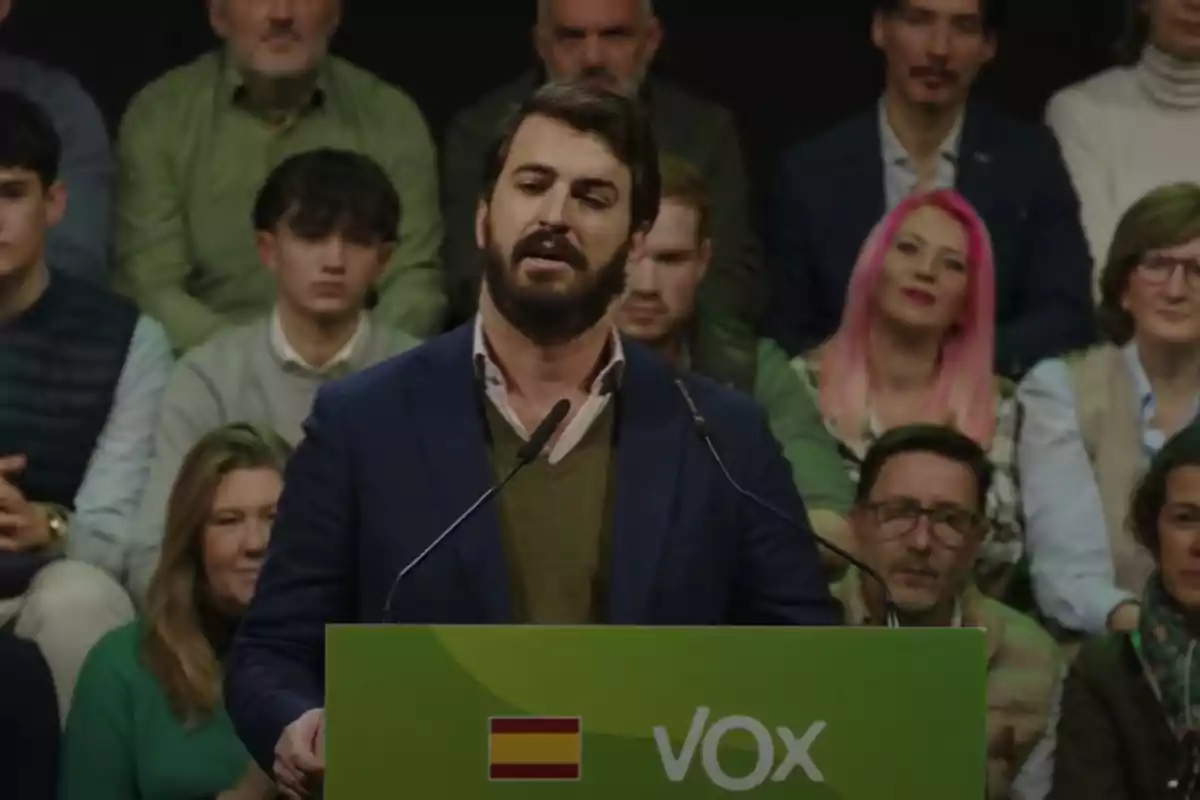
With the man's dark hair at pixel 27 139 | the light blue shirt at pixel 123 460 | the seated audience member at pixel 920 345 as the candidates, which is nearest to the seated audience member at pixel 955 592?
the seated audience member at pixel 920 345

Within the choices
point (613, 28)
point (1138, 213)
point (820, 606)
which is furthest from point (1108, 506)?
point (820, 606)

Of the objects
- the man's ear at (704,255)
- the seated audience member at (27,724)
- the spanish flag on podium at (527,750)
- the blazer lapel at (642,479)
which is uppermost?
the man's ear at (704,255)

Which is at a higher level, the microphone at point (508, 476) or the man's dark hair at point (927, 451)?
the man's dark hair at point (927, 451)

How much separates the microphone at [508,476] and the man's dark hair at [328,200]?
129 centimetres

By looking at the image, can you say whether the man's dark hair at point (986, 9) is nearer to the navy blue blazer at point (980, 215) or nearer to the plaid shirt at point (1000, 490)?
the navy blue blazer at point (980, 215)

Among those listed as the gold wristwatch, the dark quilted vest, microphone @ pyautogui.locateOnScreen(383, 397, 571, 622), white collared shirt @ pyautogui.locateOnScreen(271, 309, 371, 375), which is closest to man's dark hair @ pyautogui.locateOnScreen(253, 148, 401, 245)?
white collared shirt @ pyautogui.locateOnScreen(271, 309, 371, 375)

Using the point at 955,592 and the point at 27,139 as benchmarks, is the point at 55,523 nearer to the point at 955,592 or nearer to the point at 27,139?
the point at 27,139

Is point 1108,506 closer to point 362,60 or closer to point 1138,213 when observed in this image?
point 1138,213

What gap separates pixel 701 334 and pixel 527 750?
158cm

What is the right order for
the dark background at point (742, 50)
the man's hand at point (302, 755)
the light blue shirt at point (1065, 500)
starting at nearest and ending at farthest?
the man's hand at point (302, 755)
the light blue shirt at point (1065, 500)
the dark background at point (742, 50)

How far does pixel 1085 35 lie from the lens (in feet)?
12.4

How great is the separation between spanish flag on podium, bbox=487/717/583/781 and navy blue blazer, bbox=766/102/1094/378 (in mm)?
1750

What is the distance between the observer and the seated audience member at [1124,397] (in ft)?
10.1

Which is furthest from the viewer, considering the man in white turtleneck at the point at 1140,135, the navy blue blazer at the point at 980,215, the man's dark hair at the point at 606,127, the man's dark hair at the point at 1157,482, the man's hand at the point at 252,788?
the man in white turtleneck at the point at 1140,135
